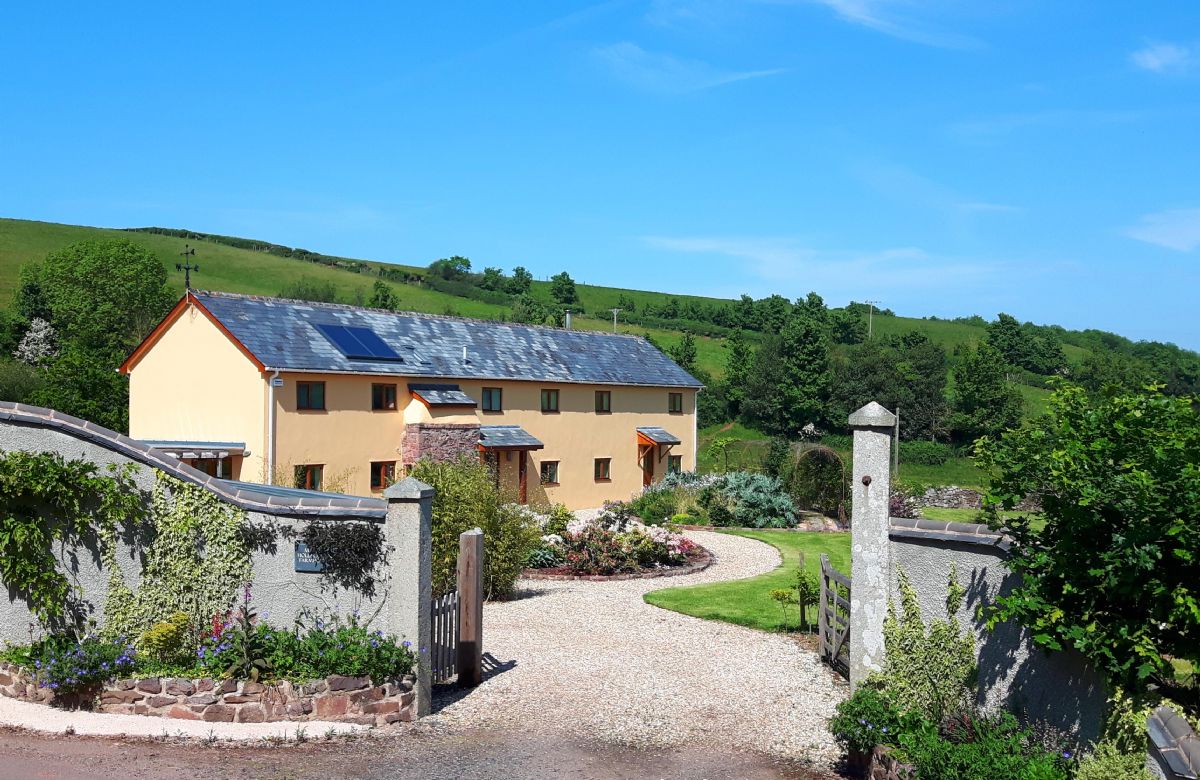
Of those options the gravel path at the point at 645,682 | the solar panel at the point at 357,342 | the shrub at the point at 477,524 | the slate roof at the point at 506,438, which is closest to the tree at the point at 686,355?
the slate roof at the point at 506,438

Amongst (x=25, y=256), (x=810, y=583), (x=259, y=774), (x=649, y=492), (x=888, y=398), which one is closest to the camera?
(x=259, y=774)

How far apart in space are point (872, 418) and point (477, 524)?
854 cm

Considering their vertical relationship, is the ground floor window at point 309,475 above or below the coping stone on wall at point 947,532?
below

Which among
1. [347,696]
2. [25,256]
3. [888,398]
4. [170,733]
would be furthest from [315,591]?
[25,256]

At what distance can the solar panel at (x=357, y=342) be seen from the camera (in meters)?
30.6

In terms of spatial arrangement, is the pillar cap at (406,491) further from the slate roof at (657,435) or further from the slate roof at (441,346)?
the slate roof at (657,435)

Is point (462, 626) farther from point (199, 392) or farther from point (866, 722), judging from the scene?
point (199, 392)

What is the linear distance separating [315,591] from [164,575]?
69.4 inches

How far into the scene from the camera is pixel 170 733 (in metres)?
9.33

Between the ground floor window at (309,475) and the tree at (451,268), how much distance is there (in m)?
79.1

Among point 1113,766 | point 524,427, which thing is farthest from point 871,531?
point 524,427

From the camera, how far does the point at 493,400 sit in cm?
3425

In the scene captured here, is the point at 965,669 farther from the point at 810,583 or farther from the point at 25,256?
the point at 25,256

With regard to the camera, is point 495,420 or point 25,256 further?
point 25,256
